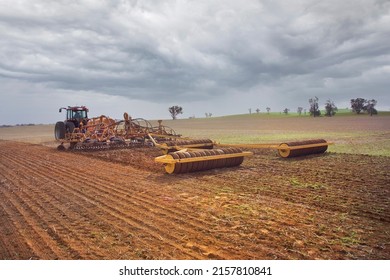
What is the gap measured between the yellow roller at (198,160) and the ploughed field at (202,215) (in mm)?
324

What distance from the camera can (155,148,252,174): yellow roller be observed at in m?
9.37

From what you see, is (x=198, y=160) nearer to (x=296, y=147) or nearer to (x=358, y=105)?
(x=296, y=147)

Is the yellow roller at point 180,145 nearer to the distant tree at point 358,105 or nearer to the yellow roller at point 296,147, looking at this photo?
the yellow roller at point 296,147

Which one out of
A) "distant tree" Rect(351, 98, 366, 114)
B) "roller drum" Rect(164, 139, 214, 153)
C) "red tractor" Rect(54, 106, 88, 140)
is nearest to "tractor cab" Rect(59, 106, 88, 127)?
"red tractor" Rect(54, 106, 88, 140)

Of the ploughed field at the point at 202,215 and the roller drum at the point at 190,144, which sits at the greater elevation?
the roller drum at the point at 190,144

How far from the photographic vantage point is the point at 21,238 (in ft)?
15.7

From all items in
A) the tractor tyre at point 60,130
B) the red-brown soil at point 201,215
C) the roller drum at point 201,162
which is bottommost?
the red-brown soil at point 201,215

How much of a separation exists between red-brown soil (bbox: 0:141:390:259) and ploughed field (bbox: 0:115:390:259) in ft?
0.06

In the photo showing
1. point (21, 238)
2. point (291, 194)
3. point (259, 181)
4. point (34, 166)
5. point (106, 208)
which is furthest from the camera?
point (34, 166)

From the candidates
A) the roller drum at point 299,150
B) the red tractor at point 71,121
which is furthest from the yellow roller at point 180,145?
the red tractor at point 71,121

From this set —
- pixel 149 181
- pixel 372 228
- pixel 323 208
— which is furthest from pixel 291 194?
pixel 149 181

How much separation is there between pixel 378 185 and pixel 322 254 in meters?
4.53

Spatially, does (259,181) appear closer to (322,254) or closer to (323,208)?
(323,208)

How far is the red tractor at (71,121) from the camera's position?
22581 mm
